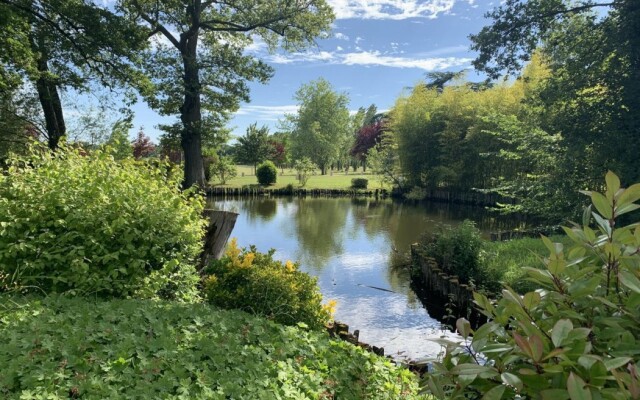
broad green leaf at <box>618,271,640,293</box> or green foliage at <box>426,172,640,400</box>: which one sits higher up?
broad green leaf at <box>618,271,640,293</box>

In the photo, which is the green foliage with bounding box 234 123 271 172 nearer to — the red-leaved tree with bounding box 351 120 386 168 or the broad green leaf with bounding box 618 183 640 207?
the red-leaved tree with bounding box 351 120 386 168

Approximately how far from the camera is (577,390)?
2.62 feet

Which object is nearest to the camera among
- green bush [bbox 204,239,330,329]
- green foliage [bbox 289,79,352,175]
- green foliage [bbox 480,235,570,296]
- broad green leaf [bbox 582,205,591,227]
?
broad green leaf [bbox 582,205,591,227]

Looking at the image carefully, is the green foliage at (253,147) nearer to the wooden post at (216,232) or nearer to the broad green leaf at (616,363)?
the wooden post at (216,232)

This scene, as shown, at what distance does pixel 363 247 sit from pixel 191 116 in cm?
933

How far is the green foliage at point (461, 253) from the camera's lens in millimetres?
8391

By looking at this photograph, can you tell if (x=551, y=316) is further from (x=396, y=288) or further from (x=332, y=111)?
(x=332, y=111)

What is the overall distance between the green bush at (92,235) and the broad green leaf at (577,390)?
11.2ft

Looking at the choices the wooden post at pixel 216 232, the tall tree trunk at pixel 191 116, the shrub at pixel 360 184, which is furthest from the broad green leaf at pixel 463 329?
the shrub at pixel 360 184

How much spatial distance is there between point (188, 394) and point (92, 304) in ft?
5.28

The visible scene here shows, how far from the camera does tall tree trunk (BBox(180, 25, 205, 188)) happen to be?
639 inches

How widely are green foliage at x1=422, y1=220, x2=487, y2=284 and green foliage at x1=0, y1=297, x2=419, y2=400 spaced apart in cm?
594

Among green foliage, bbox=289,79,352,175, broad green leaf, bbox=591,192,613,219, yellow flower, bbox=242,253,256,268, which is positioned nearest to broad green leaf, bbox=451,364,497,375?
broad green leaf, bbox=591,192,613,219

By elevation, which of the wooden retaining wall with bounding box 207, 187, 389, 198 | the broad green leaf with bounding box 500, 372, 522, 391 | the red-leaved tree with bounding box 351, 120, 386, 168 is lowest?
the wooden retaining wall with bounding box 207, 187, 389, 198
